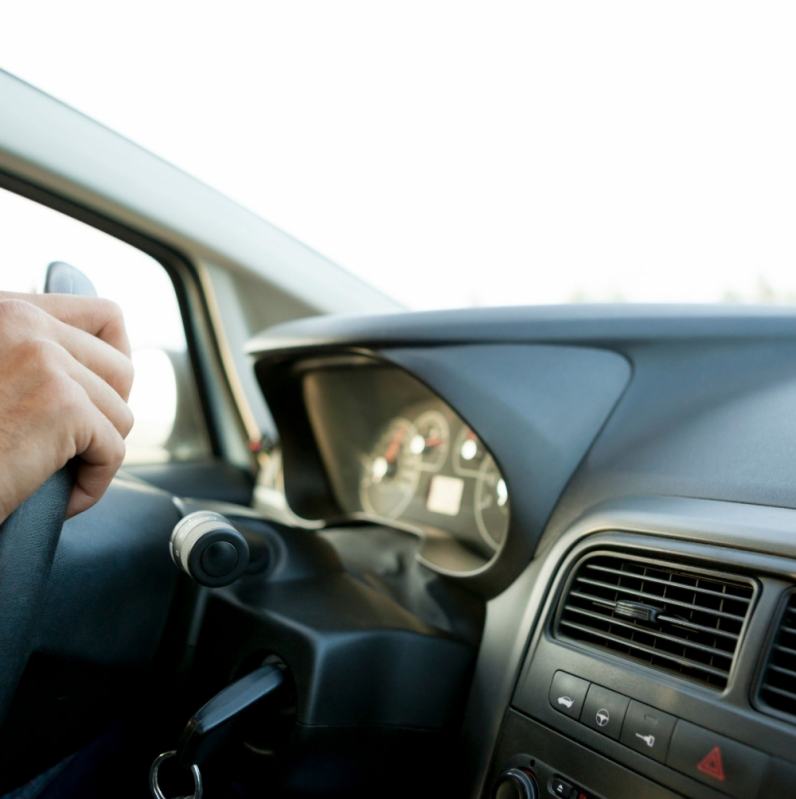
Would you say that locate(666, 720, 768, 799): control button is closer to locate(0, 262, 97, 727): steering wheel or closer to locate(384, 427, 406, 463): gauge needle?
locate(0, 262, 97, 727): steering wheel

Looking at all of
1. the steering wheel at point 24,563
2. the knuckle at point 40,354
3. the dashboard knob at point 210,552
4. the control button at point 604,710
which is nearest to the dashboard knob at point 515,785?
the control button at point 604,710

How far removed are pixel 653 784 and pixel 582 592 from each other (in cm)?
24

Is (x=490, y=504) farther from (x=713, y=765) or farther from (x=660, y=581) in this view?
(x=713, y=765)

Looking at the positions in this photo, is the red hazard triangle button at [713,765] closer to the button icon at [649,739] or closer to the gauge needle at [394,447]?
the button icon at [649,739]

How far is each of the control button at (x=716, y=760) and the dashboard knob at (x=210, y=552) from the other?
54cm

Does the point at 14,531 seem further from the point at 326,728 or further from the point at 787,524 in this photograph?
the point at 787,524

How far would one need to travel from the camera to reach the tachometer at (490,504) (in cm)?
127

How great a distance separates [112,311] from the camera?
73cm

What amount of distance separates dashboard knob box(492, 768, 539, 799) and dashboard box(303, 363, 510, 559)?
1.43ft

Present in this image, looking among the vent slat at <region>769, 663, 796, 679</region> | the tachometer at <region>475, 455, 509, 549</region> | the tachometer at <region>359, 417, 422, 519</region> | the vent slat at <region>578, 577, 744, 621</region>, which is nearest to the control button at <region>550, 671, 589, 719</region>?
the vent slat at <region>578, 577, 744, 621</region>

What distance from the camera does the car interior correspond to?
753mm

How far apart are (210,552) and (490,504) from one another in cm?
61

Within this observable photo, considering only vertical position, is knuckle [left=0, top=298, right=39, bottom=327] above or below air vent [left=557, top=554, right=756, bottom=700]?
above

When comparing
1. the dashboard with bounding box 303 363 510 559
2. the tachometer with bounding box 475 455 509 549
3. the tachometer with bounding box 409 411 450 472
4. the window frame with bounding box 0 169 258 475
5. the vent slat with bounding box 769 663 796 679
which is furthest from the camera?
the window frame with bounding box 0 169 258 475
